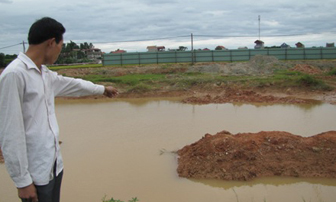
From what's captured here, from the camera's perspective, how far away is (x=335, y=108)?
410 inches

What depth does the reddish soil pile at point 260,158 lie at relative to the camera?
5055mm

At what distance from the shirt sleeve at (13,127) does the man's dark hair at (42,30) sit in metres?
0.31

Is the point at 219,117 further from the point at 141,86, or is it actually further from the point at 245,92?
the point at 141,86

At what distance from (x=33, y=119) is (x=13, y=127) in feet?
0.53

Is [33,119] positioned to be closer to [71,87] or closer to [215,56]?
[71,87]

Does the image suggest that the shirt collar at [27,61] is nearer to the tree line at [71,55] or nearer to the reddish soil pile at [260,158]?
the reddish soil pile at [260,158]

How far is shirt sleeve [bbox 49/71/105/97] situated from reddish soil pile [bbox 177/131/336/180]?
123 inches

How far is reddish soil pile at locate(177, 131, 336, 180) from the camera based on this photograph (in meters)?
5.05

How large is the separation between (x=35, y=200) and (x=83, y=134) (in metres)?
6.25

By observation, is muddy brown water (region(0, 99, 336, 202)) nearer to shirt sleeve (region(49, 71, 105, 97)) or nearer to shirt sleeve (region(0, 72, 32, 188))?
shirt sleeve (region(49, 71, 105, 97))

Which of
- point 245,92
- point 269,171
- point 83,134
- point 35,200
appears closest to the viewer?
point 35,200

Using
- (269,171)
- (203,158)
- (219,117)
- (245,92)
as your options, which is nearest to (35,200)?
(203,158)

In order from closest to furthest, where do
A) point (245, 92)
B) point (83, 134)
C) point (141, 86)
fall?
point (83, 134), point (245, 92), point (141, 86)

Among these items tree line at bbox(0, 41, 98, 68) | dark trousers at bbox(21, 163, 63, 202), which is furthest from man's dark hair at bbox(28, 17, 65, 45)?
tree line at bbox(0, 41, 98, 68)
